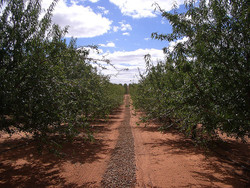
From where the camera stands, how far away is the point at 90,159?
7848 mm

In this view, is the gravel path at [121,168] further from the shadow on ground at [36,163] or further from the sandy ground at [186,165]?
the shadow on ground at [36,163]

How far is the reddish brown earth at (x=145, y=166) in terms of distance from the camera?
5.66m

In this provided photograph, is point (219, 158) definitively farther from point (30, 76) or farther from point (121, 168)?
point (30, 76)

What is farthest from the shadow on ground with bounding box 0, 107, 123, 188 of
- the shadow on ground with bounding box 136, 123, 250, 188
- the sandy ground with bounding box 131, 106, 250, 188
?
the shadow on ground with bounding box 136, 123, 250, 188

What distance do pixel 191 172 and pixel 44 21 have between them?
624cm

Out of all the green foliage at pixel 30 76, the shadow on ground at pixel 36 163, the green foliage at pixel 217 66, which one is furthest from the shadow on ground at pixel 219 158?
the green foliage at pixel 30 76

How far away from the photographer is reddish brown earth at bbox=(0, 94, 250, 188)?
566 cm

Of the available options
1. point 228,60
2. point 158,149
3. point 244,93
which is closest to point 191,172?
point 158,149

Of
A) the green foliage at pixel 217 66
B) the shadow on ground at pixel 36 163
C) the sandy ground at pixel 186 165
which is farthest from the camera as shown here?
the shadow on ground at pixel 36 163

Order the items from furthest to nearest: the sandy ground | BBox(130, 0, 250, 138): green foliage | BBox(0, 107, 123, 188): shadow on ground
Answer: BBox(0, 107, 123, 188): shadow on ground < the sandy ground < BBox(130, 0, 250, 138): green foliage

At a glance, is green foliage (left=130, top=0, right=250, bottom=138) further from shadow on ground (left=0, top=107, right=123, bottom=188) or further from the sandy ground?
shadow on ground (left=0, top=107, right=123, bottom=188)

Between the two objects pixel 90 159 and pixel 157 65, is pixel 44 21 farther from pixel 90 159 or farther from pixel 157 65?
pixel 157 65

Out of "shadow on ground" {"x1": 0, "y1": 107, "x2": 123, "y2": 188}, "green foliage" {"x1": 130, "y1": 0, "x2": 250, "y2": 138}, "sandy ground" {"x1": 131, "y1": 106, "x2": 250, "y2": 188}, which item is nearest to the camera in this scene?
"green foliage" {"x1": 130, "y1": 0, "x2": 250, "y2": 138}

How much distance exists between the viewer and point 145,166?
22.4ft
